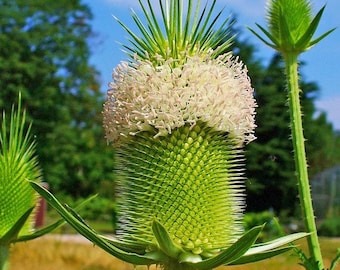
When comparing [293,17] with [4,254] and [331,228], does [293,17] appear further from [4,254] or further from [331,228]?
[331,228]

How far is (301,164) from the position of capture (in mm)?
2145

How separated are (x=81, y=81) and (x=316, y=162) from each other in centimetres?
1882

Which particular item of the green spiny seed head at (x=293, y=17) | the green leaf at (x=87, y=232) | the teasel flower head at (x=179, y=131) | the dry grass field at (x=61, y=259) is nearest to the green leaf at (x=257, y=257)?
the teasel flower head at (x=179, y=131)

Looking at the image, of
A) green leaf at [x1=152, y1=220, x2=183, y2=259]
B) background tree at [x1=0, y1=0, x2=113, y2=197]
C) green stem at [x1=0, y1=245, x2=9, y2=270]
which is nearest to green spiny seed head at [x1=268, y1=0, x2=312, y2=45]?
green leaf at [x1=152, y1=220, x2=183, y2=259]

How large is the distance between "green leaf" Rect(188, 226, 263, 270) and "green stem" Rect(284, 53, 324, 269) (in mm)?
522

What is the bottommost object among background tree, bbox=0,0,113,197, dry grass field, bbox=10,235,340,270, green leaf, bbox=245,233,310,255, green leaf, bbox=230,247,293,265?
dry grass field, bbox=10,235,340,270

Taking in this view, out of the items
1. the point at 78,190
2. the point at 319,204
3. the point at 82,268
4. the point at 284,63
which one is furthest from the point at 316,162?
the point at 284,63

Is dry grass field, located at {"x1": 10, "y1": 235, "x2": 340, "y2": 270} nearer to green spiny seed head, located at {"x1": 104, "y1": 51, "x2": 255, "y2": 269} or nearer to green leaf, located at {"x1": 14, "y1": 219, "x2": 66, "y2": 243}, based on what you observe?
green leaf, located at {"x1": 14, "y1": 219, "x2": 66, "y2": 243}

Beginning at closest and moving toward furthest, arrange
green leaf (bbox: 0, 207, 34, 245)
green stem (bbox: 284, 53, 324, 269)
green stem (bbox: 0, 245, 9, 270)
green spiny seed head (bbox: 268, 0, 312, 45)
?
green stem (bbox: 284, 53, 324, 269)
green spiny seed head (bbox: 268, 0, 312, 45)
green leaf (bbox: 0, 207, 34, 245)
green stem (bbox: 0, 245, 9, 270)

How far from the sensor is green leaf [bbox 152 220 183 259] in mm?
1521

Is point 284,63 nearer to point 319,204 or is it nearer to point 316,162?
point 319,204

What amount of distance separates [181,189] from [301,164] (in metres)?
0.51

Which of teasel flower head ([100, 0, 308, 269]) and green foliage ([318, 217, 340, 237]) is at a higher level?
green foliage ([318, 217, 340, 237])

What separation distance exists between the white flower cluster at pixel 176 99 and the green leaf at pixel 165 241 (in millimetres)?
307
